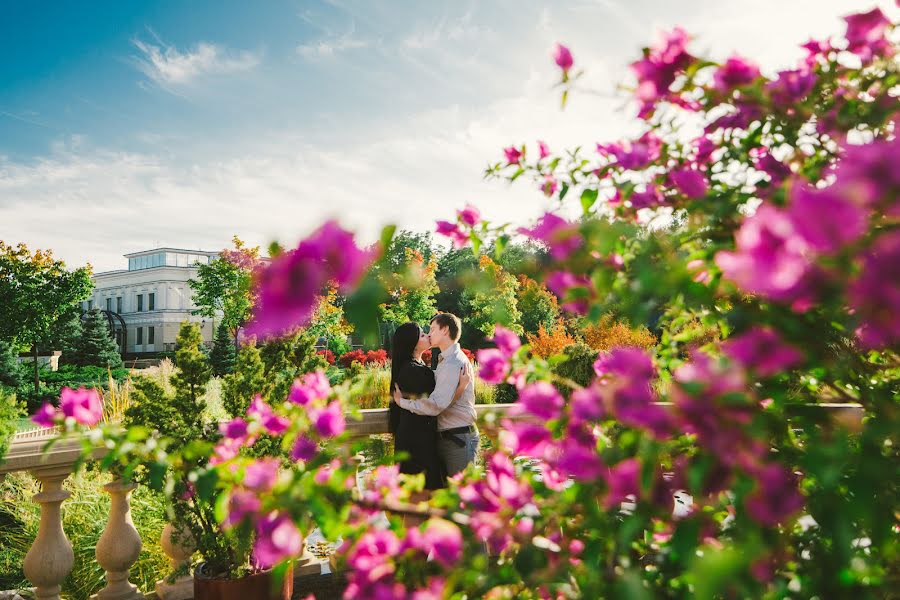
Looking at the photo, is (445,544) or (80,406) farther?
(80,406)

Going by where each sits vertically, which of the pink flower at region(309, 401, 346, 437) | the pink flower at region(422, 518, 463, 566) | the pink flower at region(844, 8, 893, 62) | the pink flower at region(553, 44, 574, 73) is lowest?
the pink flower at region(422, 518, 463, 566)

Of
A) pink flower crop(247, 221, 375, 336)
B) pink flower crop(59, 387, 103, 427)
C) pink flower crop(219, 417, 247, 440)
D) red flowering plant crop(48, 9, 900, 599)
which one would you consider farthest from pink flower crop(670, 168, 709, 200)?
pink flower crop(59, 387, 103, 427)

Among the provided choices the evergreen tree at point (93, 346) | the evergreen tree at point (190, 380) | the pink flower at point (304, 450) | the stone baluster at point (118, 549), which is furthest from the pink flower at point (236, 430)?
the evergreen tree at point (93, 346)

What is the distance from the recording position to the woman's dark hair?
4176 mm

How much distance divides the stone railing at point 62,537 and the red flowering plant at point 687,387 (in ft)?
3.87

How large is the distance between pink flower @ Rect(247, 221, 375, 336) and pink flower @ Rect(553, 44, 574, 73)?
1028mm

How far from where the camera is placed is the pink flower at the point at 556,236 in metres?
1.16

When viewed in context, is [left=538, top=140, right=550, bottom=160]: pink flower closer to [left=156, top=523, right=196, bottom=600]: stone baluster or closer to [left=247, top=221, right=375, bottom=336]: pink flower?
[left=247, top=221, right=375, bottom=336]: pink flower

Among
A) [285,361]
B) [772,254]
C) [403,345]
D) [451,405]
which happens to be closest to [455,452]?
[451,405]

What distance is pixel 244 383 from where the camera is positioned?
3.17m

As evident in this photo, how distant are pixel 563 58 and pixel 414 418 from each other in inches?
106

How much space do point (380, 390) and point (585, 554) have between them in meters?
10.4

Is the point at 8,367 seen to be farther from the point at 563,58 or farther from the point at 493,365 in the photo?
the point at 563,58

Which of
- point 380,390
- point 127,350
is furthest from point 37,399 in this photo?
point 127,350
